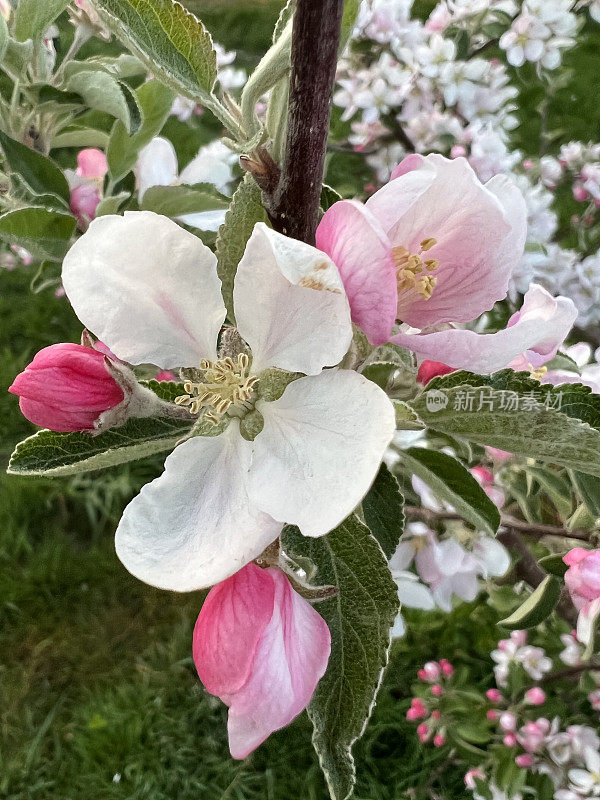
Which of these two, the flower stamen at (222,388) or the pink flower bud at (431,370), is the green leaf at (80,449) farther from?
the pink flower bud at (431,370)

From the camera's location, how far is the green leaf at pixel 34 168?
721 mm

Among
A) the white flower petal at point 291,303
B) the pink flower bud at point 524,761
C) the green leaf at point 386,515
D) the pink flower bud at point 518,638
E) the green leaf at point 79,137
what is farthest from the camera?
the pink flower bud at point 518,638

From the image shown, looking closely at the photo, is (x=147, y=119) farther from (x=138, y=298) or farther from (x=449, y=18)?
(x=449, y=18)

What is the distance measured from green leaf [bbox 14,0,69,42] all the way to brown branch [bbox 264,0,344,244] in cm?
35

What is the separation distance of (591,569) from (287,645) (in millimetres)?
386

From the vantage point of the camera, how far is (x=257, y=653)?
44 centimetres

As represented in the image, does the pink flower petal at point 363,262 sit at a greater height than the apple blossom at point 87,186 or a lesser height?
greater

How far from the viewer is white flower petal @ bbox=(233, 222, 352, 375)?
0.38m

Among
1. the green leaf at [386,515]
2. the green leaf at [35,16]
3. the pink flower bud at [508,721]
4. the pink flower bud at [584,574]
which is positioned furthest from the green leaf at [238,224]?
the pink flower bud at [508,721]

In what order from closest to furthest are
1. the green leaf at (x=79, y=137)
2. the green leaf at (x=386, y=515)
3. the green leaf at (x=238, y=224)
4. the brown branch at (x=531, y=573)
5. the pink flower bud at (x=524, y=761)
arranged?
the green leaf at (x=238, y=224) < the green leaf at (x=386, y=515) < the green leaf at (x=79, y=137) < the brown branch at (x=531, y=573) < the pink flower bud at (x=524, y=761)

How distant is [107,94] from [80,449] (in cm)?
39

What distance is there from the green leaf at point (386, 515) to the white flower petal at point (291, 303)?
204 millimetres

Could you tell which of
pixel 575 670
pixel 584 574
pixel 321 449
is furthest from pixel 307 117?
pixel 575 670

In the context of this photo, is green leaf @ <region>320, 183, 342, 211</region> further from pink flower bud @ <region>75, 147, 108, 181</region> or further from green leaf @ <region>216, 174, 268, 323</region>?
pink flower bud @ <region>75, 147, 108, 181</region>
